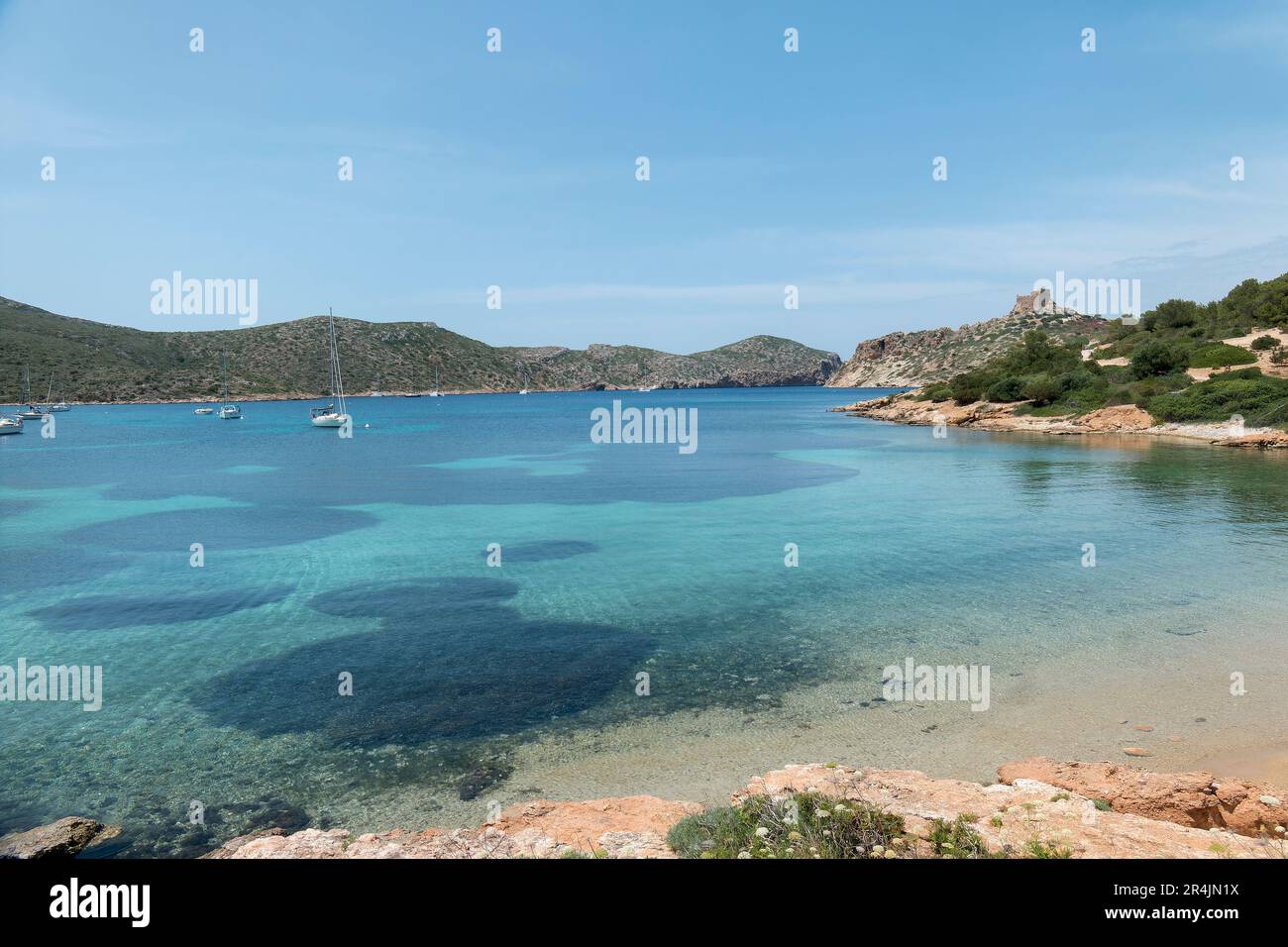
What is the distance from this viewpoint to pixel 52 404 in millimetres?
118938

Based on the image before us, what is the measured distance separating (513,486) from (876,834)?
34400mm

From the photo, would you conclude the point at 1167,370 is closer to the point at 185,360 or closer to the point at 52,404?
the point at 52,404

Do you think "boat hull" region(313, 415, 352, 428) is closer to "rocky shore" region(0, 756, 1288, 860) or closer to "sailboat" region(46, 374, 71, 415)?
"sailboat" region(46, 374, 71, 415)

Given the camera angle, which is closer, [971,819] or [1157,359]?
[971,819]

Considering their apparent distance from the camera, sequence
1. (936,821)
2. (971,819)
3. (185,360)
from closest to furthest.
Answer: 1. (936,821)
2. (971,819)
3. (185,360)

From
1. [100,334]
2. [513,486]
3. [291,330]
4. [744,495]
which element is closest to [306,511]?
[513,486]

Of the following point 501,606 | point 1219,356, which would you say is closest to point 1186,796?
point 501,606

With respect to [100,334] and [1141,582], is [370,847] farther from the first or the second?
[100,334]

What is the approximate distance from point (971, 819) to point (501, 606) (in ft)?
39.7

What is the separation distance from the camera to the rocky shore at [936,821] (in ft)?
20.2

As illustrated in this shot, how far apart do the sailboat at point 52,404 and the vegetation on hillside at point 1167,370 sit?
414 feet

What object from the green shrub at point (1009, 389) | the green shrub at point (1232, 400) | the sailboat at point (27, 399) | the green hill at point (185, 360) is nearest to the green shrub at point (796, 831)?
the green shrub at point (1232, 400)

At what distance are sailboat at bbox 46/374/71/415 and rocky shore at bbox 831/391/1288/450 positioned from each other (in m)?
119

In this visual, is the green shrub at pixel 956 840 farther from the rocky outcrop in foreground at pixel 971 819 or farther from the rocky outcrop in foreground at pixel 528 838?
the rocky outcrop in foreground at pixel 528 838
